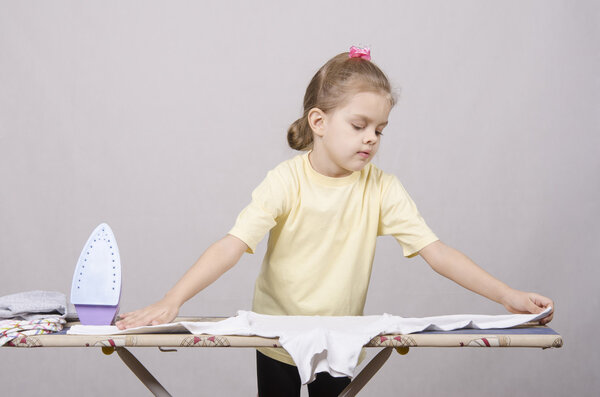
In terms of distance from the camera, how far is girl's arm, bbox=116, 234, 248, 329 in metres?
1.40

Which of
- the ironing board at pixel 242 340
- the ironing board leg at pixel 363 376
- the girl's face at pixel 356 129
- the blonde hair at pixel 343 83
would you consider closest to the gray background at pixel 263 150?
the blonde hair at pixel 343 83

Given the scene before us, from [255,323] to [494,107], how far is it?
1.74 meters

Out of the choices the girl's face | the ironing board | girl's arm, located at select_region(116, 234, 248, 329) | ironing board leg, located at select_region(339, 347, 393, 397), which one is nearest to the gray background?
the girl's face

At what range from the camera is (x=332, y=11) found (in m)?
2.91

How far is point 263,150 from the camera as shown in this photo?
2.89 m

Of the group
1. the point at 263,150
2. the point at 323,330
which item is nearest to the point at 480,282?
the point at 323,330

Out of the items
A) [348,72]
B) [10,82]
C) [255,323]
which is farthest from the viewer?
[10,82]

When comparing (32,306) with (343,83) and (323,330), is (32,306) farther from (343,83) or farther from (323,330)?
(343,83)

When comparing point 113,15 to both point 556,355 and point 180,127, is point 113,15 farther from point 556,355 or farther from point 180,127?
point 556,355

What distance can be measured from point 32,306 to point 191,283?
0.31 meters

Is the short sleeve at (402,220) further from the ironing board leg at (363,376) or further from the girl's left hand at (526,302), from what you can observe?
the ironing board leg at (363,376)

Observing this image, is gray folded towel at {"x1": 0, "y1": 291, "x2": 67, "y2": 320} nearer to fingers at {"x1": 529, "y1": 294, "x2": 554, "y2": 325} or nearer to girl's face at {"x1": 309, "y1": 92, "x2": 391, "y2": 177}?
girl's face at {"x1": 309, "y1": 92, "x2": 391, "y2": 177}

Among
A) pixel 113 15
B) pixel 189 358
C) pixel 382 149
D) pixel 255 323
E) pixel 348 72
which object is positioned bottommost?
pixel 189 358

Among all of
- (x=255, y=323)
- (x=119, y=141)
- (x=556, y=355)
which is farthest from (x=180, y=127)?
(x=556, y=355)
